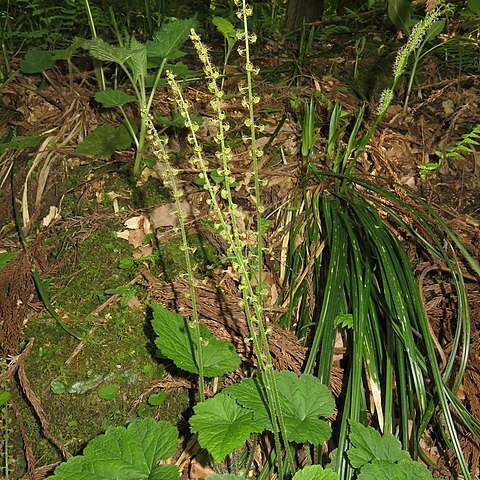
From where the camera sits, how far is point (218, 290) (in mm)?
2219

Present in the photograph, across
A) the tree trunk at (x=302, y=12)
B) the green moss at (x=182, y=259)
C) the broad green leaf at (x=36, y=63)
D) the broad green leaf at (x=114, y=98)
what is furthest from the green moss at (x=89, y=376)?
the tree trunk at (x=302, y=12)

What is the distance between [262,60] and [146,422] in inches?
98.2

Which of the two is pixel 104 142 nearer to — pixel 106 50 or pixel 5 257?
pixel 106 50

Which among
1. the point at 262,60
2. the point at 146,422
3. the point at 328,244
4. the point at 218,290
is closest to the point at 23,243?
the point at 218,290

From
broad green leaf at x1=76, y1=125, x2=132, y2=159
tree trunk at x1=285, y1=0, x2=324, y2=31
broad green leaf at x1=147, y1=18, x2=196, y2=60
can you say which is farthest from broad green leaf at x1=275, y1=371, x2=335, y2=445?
tree trunk at x1=285, y1=0, x2=324, y2=31

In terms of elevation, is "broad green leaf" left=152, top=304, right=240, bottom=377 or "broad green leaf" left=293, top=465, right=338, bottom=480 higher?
"broad green leaf" left=152, top=304, right=240, bottom=377

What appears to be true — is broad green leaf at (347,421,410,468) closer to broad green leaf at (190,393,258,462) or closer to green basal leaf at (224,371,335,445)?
green basal leaf at (224,371,335,445)

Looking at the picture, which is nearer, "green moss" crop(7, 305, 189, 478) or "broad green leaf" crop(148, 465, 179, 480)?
"broad green leaf" crop(148, 465, 179, 480)

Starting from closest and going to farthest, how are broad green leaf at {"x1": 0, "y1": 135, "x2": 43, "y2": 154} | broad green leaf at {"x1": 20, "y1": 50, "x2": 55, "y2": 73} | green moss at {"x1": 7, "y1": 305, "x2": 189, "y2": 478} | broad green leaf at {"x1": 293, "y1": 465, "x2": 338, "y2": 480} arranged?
broad green leaf at {"x1": 293, "y1": 465, "x2": 338, "y2": 480} → green moss at {"x1": 7, "y1": 305, "x2": 189, "y2": 478} → broad green leaf at {"x1": 0, "y1": 135, "x2": 43, "y2": 154} → broad green leaf at {"x1": 20, "y1": 50, "x2": 55, "y2": 73}

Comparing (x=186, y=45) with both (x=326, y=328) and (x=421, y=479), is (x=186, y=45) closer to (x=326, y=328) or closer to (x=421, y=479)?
(x=326, y=328)

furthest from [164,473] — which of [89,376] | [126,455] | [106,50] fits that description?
[106,50]

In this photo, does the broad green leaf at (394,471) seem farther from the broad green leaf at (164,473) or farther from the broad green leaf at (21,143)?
the broad green leaf at (21,143)

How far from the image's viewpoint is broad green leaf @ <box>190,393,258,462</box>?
151cm

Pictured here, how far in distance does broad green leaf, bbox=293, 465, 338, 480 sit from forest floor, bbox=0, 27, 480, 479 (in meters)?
0.53
